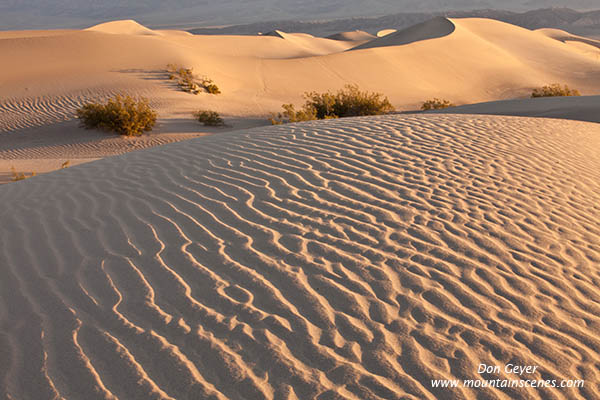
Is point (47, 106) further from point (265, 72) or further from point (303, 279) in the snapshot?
point (303, 279)

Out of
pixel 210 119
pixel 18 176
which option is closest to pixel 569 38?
pixel 210 119

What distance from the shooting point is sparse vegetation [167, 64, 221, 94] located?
61.1ft

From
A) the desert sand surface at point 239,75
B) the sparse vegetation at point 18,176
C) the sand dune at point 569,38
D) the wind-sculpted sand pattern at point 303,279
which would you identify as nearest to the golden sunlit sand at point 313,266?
the wind-sculpted sand pattern at point 303,279

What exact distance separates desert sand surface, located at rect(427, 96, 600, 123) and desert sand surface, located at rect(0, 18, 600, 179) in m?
5.20

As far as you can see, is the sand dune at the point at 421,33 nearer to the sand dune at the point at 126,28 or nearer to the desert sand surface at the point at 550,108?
the desert sand surface at the point at 550,108

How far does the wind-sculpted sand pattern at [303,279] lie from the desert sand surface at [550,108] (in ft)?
22.3

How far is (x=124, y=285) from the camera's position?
343 cm

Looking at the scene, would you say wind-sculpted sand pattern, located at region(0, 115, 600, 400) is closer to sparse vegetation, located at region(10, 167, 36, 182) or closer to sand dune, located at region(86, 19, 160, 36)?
sparse vegetation, located at region(10, 167, 36, 182)

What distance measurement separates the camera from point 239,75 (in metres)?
23.0

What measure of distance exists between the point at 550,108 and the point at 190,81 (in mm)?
13157

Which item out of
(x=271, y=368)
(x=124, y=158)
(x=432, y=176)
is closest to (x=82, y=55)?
(x=124, y=158)

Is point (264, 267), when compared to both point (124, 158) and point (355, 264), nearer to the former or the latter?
point (355, 264)

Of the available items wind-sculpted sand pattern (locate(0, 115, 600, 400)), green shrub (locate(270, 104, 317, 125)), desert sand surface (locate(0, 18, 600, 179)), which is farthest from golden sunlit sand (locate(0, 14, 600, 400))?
desert sand surface (locate(0, 18, 600, 179))

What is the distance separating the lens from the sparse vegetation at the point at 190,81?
18.6 metres
